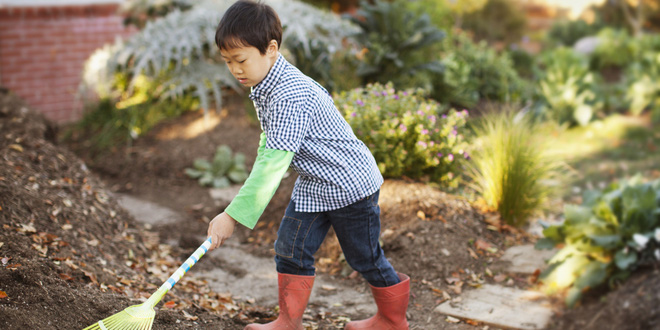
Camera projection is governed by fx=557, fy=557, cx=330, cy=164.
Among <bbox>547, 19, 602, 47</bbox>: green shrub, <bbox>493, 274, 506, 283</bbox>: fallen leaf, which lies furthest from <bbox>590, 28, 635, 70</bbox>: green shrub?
<bbox>493, 274, 506, 283</bbox>: fallen leaf

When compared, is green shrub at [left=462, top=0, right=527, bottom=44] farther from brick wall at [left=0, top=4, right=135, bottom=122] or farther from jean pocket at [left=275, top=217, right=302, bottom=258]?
jean pocket at [left=275, top=217, right=302, bottom=258]

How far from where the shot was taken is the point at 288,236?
89.4 inches

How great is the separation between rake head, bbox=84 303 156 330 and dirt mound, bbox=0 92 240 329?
207 millimetres

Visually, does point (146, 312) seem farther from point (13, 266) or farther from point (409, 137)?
point (409, 137)

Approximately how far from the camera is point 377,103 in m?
3.79

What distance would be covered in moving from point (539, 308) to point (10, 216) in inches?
101

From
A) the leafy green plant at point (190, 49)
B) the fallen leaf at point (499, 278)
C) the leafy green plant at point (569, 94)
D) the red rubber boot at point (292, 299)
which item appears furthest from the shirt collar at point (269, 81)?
the leafy green plant at point (569, 94)

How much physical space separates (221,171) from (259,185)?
118 inches

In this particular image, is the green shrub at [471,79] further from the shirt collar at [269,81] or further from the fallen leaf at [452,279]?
the shirt collar at [269,81]

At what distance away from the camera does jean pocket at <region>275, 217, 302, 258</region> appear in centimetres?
226

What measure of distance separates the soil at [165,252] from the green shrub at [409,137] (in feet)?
0.50

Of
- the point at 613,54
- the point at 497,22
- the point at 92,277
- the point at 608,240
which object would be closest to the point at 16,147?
the point at 92,277

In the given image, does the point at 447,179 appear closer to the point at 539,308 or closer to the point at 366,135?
the point at 366,135

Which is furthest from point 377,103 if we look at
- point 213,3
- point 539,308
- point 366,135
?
point 213,3
